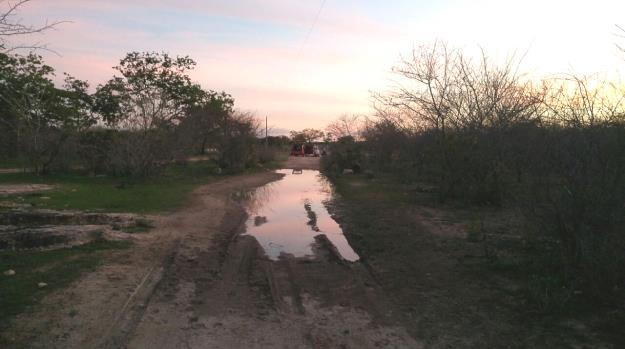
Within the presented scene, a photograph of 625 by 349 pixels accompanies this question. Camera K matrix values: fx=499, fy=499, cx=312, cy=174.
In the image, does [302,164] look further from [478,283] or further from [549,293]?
[549,293]

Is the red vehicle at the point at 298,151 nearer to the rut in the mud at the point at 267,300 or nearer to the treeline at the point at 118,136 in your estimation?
the treeline at the point at 118,136

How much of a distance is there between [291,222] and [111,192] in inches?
307

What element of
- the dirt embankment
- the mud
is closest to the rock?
the dirt embankment

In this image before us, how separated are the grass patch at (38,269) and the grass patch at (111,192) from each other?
5185mm

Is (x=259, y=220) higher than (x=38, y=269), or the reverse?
(x=38, y=269)

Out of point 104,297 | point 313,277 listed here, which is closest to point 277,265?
point 313,277

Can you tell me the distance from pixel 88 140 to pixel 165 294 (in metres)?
21.5

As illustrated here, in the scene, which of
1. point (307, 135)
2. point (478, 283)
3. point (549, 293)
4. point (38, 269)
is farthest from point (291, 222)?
point (307, 135)

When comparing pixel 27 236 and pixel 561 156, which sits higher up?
pixel 561 156

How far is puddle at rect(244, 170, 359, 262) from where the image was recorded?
987 cm

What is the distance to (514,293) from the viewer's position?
6457 mm

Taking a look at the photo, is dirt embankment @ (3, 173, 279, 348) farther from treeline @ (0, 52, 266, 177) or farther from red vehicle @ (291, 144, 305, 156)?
red vehicle @ (291, 144, 305, 156)

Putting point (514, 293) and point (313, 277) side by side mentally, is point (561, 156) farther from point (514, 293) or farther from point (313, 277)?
point (313, 277)

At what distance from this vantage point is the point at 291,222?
43.6 ft
